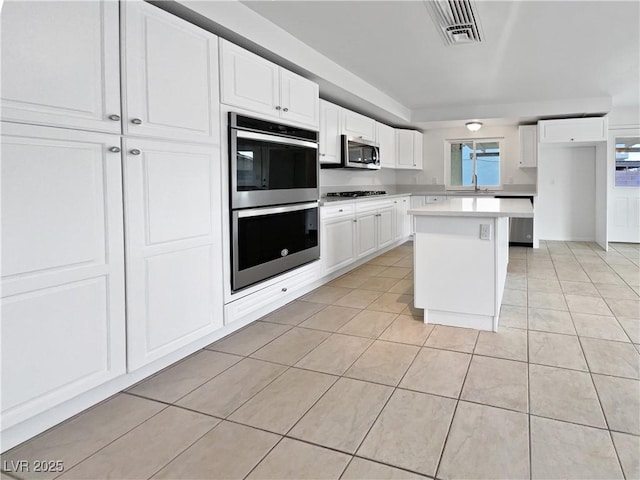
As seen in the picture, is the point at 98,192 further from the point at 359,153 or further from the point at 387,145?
the point at 387,145

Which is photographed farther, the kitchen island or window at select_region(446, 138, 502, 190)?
window at select_region(446, 138, 502, 190)

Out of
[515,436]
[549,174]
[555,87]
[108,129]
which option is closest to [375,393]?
[515,436]

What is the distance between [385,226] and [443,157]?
8.46 feet

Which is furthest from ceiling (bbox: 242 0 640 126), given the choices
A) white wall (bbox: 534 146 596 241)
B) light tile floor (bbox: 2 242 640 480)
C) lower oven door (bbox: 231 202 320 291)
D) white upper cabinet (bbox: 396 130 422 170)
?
light tile floor (bbox: 2 242 640 480)

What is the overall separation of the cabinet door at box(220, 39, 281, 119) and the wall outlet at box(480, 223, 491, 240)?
1707mm

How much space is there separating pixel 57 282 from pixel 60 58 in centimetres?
92

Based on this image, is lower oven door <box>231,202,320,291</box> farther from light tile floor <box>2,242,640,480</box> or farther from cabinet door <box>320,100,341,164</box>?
cabinet door <box>320,100,341,164</box>

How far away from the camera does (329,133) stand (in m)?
4.68

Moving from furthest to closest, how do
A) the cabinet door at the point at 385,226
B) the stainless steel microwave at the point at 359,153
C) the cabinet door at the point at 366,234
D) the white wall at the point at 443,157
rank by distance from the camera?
the white wall at the point at 443,157 < the cabinet door at the point at 385,226 < the cabinet door at the point at 366,234 < the stainless steel microwave at the point at 359,153

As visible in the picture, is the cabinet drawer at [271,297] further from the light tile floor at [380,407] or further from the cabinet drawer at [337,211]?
the cabinet drawer at [337,211]

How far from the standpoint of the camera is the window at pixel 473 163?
7.58 m

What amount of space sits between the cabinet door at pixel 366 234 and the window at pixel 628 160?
4420 mm

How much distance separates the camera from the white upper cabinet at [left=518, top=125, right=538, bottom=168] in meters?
6.87

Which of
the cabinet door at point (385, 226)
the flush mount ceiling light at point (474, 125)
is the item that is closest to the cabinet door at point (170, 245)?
the cabinet door at point (385, 226)
